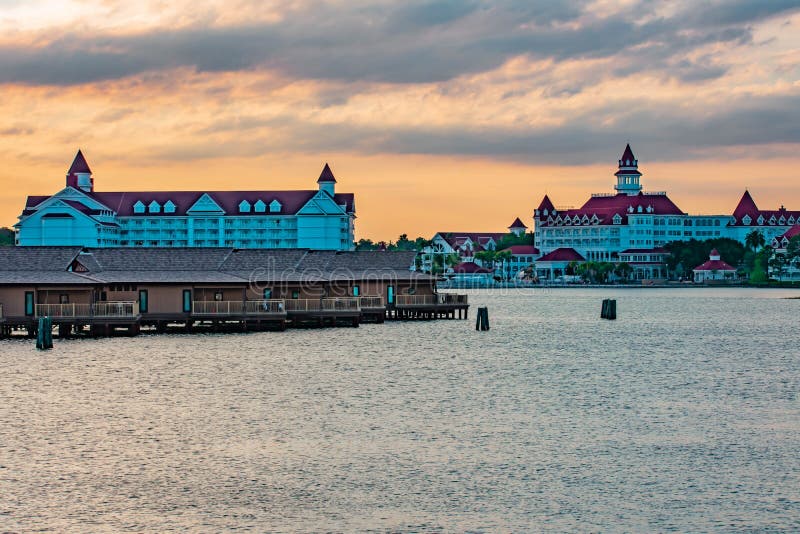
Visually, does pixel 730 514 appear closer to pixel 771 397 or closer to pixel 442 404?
pixel 442 404

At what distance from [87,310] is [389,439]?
Result: 127 feet

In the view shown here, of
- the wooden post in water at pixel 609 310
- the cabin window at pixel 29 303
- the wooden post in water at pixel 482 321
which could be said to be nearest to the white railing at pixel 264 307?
the cabin window at pixel 29 303

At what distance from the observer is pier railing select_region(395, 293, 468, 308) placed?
3799 inches

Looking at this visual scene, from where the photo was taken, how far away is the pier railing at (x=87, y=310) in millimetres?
73125

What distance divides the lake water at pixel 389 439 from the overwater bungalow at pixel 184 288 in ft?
9.30

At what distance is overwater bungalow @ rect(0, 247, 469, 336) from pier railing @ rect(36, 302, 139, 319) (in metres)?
0.06

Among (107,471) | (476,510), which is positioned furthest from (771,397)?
(107,471)

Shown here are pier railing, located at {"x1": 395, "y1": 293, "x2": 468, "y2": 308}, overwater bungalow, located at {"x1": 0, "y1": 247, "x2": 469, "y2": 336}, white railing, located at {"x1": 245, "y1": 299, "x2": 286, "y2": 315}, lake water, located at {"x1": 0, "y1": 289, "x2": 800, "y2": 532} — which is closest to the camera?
lake water, located at {"x1": 0, "y1": 289, "x2": 800, "y2": 532}

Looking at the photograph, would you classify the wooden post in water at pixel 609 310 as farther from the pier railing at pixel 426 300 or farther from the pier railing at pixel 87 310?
the pier railing at pixel 87 310

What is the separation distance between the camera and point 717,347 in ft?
268

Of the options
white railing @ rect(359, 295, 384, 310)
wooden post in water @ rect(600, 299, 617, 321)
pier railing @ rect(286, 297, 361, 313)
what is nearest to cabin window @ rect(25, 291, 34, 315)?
pier railing @ rect(286, 297, 361, 313)

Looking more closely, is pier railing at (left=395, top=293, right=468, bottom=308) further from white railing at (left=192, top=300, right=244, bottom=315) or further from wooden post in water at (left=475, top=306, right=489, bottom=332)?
white railing at (left=192, top=300, right=244, bottom=315)

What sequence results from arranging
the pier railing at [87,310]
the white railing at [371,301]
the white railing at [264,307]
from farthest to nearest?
the white railing at [371,301] → the white railing at [264,307] → the pier railing at [87,310]

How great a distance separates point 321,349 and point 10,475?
39037mm
